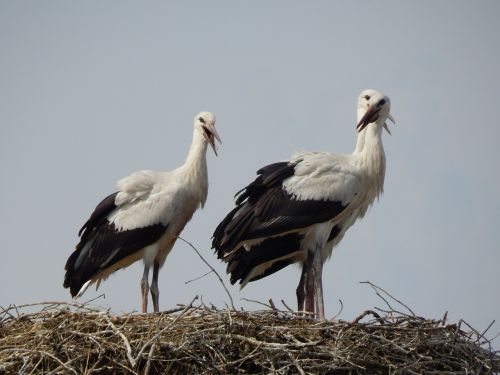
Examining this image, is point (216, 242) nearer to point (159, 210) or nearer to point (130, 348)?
point (159, 210)

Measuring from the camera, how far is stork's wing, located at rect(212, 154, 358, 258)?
10.9m

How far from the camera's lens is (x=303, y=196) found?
10.9 meters

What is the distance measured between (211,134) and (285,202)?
1456 millimetres

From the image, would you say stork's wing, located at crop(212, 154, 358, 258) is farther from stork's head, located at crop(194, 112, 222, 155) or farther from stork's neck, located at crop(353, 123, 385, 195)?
stork's head, located at crop(194, 112, 222, 155)

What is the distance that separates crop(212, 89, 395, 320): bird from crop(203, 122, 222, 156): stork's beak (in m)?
0.97

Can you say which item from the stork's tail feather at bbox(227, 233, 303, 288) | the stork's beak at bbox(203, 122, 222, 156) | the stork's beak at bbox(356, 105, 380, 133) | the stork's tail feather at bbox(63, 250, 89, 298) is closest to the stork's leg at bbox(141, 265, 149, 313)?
the stork's tail feather at bbox(63, 250, 89, 298)

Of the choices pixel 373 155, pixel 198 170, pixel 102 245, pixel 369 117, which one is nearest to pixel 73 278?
pixel 102 245

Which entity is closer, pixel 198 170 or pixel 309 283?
pixel 309 283

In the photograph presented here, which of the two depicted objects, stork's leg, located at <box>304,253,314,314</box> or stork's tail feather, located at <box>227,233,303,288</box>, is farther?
stork's tail feather, located at <box>227,233,303,288</box>

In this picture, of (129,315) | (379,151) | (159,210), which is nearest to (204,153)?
(159,210)

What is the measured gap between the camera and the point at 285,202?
10.9m

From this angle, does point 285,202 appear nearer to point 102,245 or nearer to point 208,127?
point 208,127

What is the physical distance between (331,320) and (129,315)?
56.6 inches

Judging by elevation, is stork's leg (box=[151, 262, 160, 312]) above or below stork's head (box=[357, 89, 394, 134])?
below
